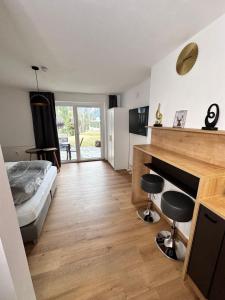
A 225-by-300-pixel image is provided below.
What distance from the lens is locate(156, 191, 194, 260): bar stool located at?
140cm

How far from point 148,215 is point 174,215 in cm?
91

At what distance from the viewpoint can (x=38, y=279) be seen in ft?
4.52

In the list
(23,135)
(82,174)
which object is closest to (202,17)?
(82,174)

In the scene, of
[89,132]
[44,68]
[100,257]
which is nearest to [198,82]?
[100,257]

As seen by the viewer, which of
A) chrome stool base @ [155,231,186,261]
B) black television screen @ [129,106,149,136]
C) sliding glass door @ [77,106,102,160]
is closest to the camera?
chrome stool base @ [155,231,186,261]

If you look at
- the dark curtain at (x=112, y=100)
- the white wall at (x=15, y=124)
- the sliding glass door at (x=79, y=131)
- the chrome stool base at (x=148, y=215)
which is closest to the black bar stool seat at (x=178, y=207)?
the chrome stool base at (x=148, y=215)

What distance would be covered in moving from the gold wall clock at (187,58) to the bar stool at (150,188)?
1.45 m

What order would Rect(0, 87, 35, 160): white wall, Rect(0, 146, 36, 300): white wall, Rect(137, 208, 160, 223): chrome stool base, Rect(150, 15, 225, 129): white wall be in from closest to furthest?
Rect(0, 146, 36, 300): white wall < Rect(150, 15, 225, 129): white wall < Rect(137, 208, 160, 223): chrome stool base < Rect(0, 87, 35, 160): white wall

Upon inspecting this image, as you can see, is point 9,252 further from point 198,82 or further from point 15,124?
point 15,124

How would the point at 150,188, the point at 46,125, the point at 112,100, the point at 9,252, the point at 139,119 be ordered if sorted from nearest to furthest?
the point at 9,252 < the point at 150,188 < the point at 139,119 < the point at 46,125 < the point at 112,100

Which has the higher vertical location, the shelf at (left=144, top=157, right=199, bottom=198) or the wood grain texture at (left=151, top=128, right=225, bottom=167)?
the wood grain texture at (left=151, top=128, right=225, bottom=167)

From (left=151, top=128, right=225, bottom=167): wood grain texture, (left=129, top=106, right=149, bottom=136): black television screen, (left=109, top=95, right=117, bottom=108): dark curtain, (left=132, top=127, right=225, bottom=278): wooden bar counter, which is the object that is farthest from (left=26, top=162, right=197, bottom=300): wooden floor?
(left=109, top=95, right=117, bottom=108): dark curtain

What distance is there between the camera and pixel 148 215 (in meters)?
2.24

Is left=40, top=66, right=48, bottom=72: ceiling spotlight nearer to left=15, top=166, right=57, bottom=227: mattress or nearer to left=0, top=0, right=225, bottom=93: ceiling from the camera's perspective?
left=0, top=0, right=225, bottom=93: ceiling
